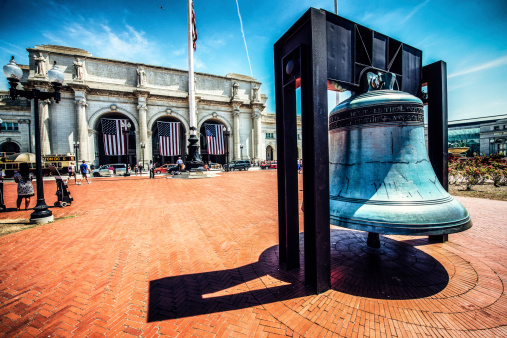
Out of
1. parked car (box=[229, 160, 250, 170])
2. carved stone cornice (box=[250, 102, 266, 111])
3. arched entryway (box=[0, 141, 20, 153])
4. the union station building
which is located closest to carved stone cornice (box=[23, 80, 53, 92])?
the union station building

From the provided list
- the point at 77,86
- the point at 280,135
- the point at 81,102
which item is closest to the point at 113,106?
the point at 81,102

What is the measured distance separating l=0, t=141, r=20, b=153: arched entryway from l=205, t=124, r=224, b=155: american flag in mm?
28534

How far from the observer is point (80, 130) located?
29484 millimetres

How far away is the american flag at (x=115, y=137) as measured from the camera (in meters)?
28.6

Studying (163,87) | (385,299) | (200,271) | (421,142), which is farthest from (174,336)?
(163,87)

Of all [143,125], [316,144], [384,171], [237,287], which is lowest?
[237,287]

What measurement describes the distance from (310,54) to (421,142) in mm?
1793

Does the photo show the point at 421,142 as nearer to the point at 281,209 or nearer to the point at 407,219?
the point at 407,219

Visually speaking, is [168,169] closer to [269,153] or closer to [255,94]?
[255,94]

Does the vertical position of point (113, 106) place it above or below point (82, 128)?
above

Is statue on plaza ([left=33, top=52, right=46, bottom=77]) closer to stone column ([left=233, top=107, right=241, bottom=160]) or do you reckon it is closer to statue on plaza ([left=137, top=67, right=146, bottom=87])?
statue on plaza ([left=137, top=67, right=146, bottom=87])

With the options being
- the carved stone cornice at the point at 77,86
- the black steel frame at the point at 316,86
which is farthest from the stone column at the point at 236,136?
the black steel frame at the point at 316,86

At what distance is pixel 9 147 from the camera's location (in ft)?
103

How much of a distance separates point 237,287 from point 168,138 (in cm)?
3286
